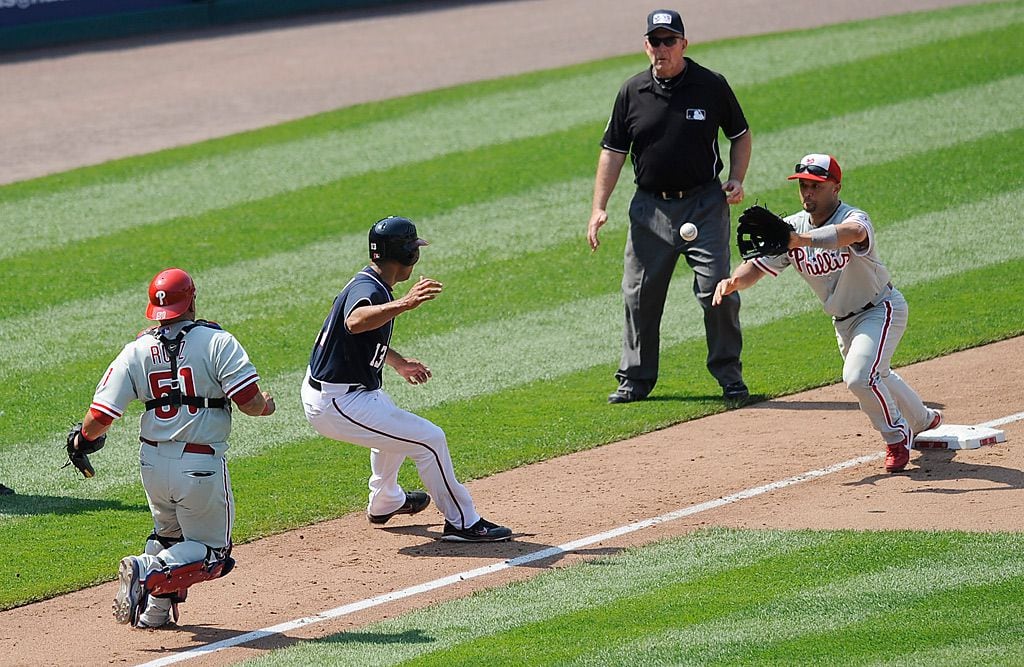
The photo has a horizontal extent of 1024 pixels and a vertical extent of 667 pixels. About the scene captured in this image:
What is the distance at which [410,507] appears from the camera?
752 cm

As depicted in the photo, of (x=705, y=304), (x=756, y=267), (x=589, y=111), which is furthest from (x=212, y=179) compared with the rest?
(x=756, y=267)

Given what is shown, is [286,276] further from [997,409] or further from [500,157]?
[997,409]

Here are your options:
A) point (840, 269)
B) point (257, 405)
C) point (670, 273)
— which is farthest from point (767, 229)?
point (257, 405)

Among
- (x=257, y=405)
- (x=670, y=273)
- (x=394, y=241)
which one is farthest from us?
(x=670, y=273)

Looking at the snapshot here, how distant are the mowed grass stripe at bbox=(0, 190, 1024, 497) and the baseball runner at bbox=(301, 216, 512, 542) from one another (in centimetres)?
204

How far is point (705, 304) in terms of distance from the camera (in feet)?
29.7

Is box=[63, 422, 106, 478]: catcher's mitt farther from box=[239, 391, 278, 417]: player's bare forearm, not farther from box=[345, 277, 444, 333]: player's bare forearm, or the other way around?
box=[345, 277, 444, 333]: player's bare forearm

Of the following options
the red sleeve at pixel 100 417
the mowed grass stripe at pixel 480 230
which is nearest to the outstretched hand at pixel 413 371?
the red sleeve at pixel 100 417

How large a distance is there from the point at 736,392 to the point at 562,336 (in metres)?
1.84

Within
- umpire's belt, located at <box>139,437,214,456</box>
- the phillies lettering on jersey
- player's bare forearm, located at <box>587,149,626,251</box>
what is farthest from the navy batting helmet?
player's bare forearm, located at <box>587,149,626,251</box>

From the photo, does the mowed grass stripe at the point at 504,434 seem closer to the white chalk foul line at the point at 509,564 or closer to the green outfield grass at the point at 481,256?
the green outfield grass at the point at 481,256

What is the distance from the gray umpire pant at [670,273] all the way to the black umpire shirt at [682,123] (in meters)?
0.15

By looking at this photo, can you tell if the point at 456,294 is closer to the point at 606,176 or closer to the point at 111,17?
the point at 606,176

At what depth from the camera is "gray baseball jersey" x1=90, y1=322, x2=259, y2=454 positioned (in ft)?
19.5
